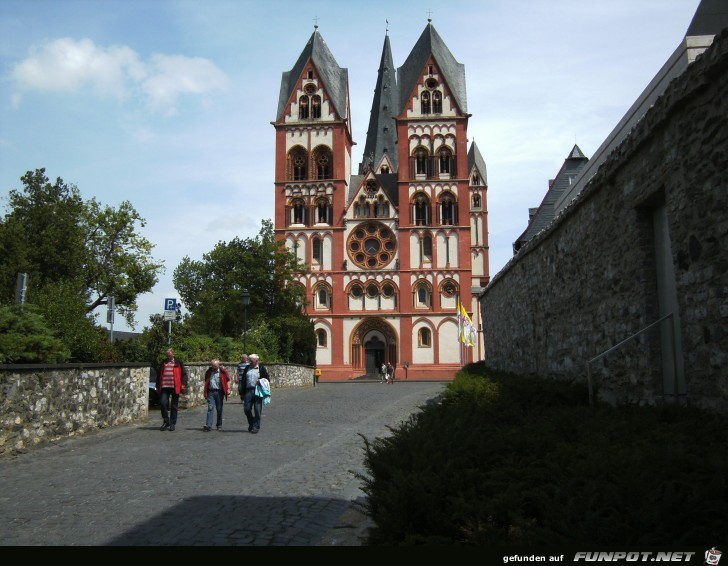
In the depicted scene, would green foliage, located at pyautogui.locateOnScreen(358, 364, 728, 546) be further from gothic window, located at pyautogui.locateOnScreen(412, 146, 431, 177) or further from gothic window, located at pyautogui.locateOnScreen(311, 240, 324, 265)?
gothic window, located at pyautogui.locateOnScreen(412, 146, 431, 177)

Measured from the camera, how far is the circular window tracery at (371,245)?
181 ft

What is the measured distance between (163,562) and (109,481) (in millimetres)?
5008

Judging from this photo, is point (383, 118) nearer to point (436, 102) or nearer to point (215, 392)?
point (436, 102)

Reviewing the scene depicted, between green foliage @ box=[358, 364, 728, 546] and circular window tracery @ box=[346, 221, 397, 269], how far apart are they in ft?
162

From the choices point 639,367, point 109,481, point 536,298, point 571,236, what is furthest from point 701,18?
point 109,481

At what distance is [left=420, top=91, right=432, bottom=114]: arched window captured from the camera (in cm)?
5625

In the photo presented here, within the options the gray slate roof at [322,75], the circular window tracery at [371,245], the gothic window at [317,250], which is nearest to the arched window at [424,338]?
the circular window tracery at [371,245]

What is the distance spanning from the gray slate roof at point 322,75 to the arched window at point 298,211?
729 centimetres

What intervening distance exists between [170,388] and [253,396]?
76.2 inches

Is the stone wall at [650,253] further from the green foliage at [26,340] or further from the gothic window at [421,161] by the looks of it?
the gothic window at [421,161]

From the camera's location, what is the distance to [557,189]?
38.8 metres

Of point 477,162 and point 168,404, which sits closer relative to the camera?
point 168,404

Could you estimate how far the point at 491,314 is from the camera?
68.8 feet

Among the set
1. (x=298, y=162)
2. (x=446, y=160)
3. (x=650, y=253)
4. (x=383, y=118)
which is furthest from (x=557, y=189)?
(x=383, y=118)
